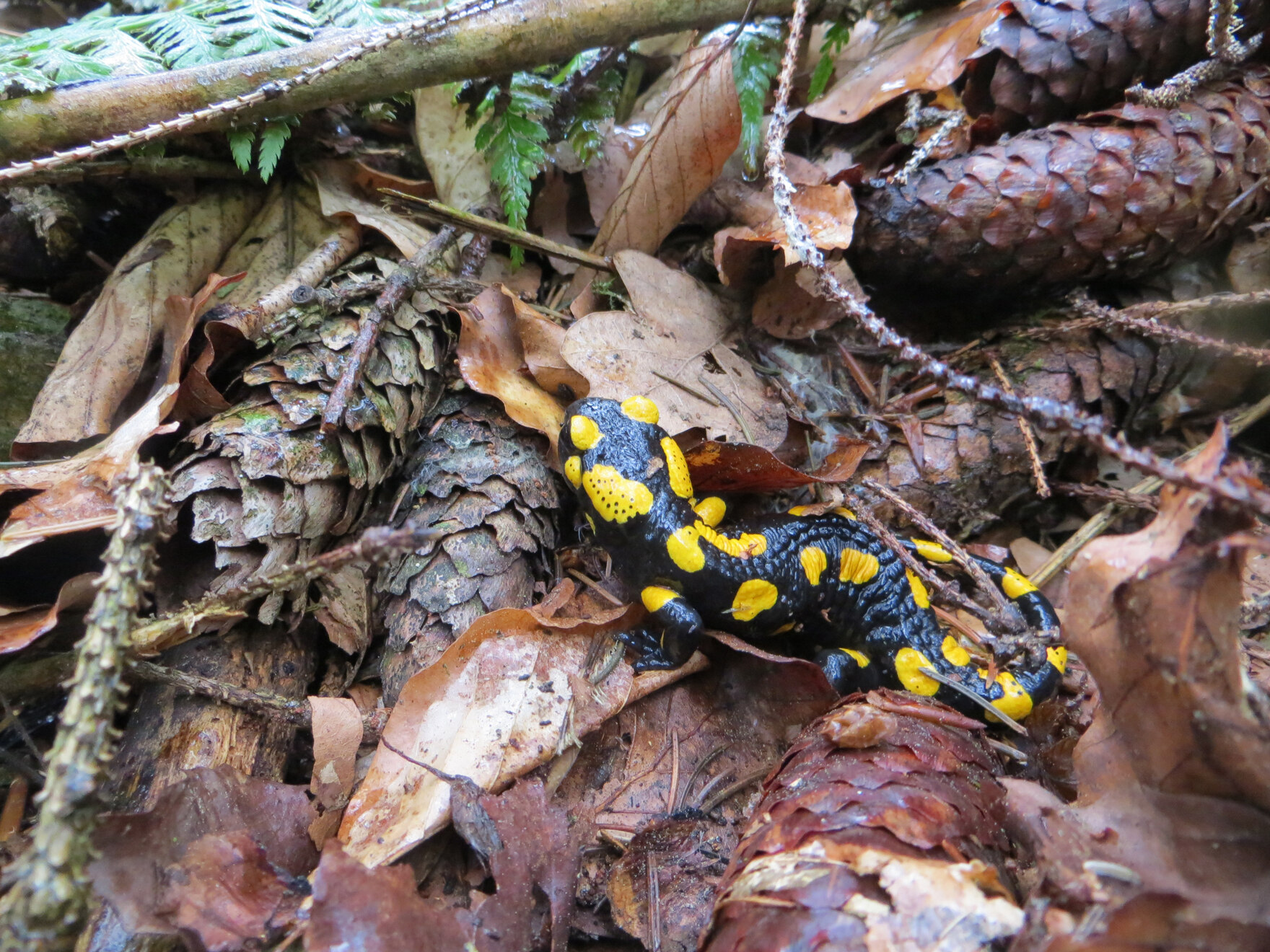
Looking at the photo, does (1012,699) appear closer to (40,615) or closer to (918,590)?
(918,590)

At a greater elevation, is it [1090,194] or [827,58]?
[827,58]

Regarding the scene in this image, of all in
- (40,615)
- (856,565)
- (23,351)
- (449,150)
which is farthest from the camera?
(856,565)

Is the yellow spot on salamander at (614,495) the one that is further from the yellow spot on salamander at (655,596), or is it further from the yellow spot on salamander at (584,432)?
the yellow spot on salamander at (655,596)

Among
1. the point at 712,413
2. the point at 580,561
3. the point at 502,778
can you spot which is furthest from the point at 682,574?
the point at 502,778

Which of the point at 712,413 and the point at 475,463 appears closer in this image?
the point at 475,463

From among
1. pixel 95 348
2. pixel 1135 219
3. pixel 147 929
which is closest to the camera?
pixel 147 929

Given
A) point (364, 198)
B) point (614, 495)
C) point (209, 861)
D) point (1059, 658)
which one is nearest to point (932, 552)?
point (1059, 658)

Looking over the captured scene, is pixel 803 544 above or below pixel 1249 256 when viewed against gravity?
below

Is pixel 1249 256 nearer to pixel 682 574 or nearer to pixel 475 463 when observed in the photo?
pixel 682 574
